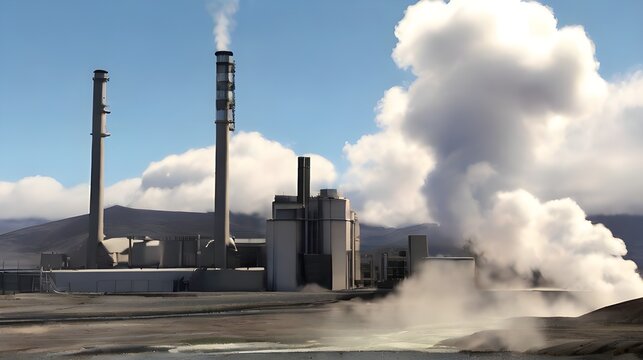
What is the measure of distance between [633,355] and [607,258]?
4165 cm

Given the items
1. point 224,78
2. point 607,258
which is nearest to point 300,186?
point 224,78

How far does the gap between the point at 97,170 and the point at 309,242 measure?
36335mm

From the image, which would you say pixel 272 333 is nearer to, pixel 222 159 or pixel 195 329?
pixel 195 329

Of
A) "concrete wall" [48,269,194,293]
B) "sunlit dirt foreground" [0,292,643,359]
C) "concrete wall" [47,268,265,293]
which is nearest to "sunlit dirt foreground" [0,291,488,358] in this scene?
"sunlit dirt foreground" [0,292,643,359]

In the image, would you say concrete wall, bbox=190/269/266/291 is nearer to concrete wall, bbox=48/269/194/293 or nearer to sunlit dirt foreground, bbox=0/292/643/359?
concrete wall, bbox=48/269/194/293

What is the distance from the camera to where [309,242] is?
94875mm

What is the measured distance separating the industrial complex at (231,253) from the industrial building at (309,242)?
0.13 metres

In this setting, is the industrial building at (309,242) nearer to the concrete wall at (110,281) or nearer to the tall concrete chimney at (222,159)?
the tall concrete chimney at (222,159)

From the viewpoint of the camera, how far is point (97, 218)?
105938 mm

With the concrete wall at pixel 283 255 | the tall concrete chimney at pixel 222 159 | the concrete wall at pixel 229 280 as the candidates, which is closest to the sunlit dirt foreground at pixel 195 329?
the concrete wall at pixel 283 255

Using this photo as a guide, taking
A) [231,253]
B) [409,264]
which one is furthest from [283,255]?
[409,264]

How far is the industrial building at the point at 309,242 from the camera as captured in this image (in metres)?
92.1

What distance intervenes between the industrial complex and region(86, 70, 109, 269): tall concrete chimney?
0.50ft

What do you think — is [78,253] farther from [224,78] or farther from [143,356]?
[143,356]
